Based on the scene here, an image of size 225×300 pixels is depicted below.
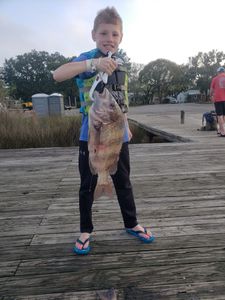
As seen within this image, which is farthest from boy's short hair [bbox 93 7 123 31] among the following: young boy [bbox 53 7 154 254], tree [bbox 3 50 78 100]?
tree [bbox 3 50 78 100]

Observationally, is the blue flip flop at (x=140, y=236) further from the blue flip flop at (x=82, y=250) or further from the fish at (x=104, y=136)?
the fish at (x=104, y=136)

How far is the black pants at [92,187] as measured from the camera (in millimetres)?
2197

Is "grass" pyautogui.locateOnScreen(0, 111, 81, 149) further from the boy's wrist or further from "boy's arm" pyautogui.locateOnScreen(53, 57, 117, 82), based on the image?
the boy's wrist

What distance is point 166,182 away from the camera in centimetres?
398

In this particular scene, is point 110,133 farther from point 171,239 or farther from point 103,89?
point 171,239

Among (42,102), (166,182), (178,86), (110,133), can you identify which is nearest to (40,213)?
(110,133)

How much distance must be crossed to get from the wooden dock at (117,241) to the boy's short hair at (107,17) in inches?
66.8

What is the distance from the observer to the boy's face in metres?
2.05

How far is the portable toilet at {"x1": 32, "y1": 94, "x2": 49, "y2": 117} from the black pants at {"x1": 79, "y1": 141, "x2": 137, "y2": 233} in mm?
14675

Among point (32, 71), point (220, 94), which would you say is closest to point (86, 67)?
point (220, 94)

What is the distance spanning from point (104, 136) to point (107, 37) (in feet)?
2.41

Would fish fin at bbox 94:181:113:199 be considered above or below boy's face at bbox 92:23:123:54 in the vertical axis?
below

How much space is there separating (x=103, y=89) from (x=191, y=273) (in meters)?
1.37

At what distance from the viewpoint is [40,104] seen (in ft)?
54.7
